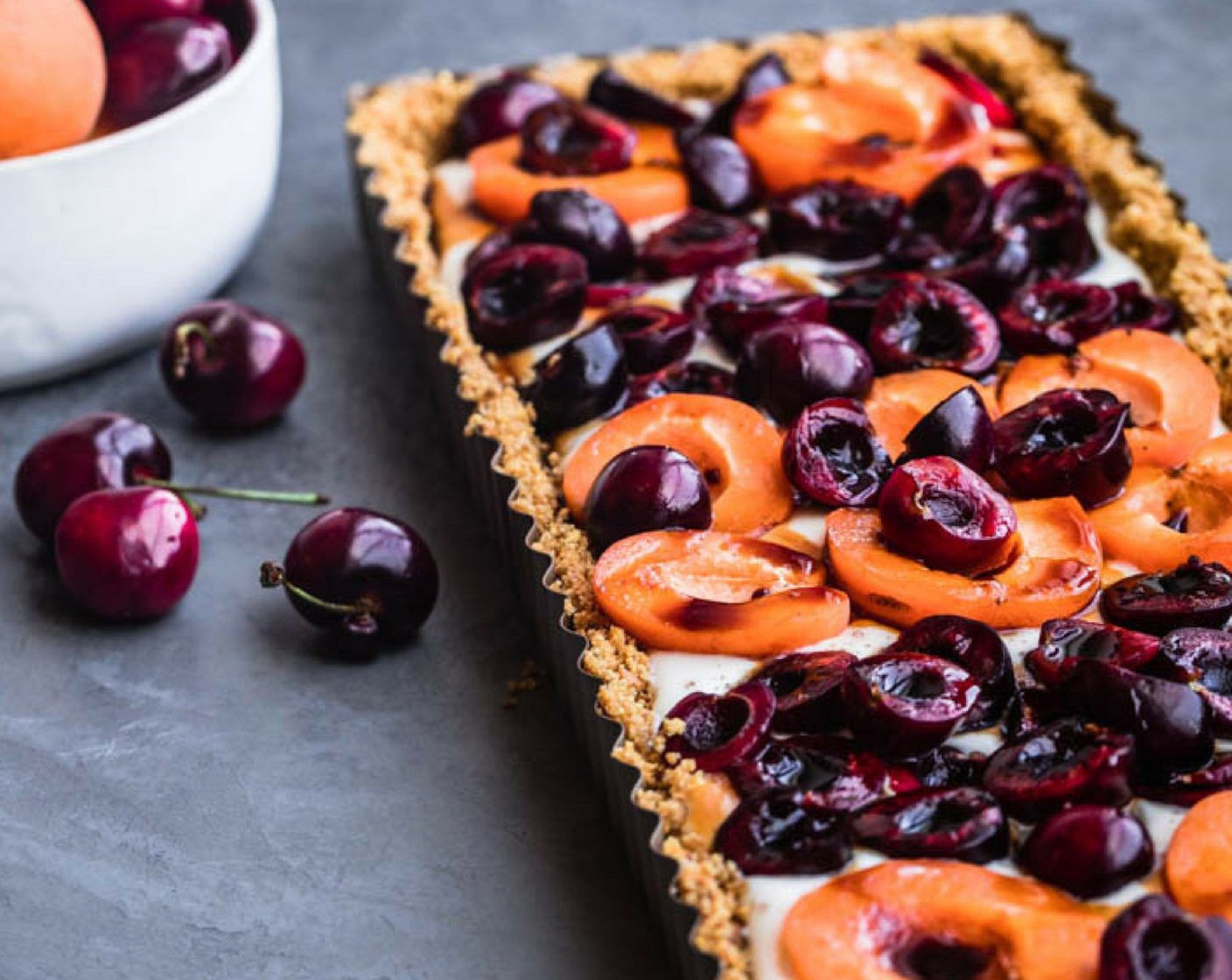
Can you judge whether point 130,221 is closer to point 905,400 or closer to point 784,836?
point 905,400

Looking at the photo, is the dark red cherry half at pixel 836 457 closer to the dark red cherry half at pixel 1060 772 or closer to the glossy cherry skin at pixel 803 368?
the glossy cherry skin at pixel 803 368

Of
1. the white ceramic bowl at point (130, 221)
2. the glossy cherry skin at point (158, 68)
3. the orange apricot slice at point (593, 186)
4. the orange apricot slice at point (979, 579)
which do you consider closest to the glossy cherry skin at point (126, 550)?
the white ceramic bowl at point (130, 221)

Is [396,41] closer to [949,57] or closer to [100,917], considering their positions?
[949,57]

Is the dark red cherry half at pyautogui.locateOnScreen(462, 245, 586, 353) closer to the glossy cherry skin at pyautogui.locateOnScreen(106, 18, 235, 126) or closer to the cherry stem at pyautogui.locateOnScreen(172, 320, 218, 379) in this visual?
the cherry stem at pyautogui.locateOnScreen(172, 320, 218, 379)

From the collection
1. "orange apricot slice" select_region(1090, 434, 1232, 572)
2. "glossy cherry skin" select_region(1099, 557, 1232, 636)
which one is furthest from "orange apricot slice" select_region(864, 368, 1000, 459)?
"glossy cherry skin" select_region(1099, 557, 1232, 636)

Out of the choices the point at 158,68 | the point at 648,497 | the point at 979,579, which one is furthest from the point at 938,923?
the point at 158,68

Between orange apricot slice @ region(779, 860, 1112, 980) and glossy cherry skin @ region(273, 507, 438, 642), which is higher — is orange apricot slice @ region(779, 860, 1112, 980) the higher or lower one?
the higher one
